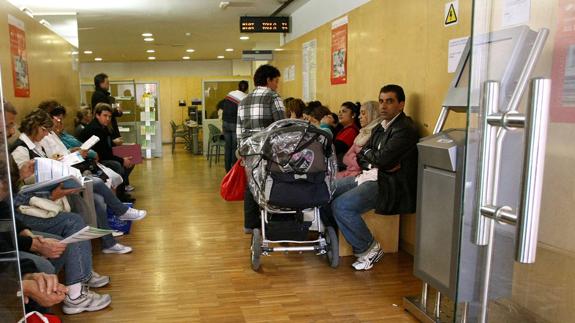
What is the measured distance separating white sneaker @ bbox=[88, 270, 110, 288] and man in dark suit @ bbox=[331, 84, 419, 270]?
5.80ft

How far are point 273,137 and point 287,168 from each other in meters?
0.24

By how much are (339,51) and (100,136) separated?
10.0ft

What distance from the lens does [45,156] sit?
3.85m

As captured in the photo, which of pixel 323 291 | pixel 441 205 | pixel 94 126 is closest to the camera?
pixel 441 205

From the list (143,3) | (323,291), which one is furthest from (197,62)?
(323,291)

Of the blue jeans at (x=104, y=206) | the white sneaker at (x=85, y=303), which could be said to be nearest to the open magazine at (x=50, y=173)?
the white sneaker at (x=85, y=303)

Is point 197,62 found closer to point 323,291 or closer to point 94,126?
point 94,126

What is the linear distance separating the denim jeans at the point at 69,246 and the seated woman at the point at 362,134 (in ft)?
7.49

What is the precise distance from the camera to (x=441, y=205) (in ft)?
8.39

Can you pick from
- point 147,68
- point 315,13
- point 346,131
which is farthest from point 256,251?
point 147,68

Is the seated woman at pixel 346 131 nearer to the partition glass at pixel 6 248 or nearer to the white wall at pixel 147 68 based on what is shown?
the partition glass at pixel 6 248

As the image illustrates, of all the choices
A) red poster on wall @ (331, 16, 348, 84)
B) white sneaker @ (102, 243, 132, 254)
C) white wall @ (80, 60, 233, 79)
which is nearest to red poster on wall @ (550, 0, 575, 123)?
white sneaker @ (102, 243, 132, 254)

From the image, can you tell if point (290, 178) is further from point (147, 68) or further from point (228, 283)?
point (147, 68)

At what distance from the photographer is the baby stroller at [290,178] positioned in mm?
3410
